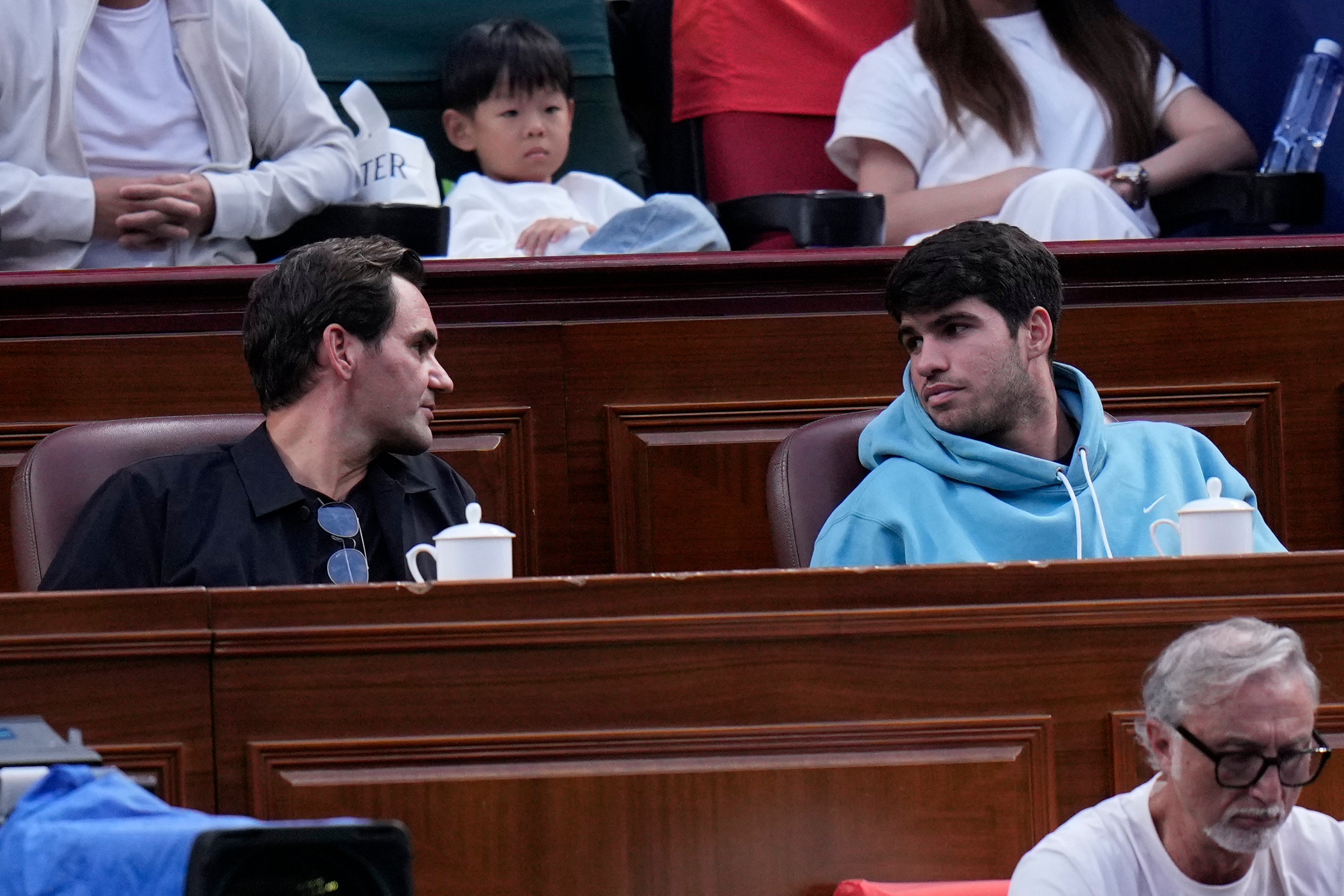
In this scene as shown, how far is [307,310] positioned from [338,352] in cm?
6

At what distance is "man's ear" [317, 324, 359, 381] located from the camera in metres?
2.14

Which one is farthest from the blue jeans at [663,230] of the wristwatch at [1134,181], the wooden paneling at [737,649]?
the wooden paneling at [737,649]

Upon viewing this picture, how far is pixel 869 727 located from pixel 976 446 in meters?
0.67

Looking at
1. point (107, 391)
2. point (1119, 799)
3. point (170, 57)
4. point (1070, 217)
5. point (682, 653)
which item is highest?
point (170, 57)

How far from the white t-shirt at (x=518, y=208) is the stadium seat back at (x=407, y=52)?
136 millimetres

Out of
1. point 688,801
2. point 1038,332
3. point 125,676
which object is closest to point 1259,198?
point 1038,332

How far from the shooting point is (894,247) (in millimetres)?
2533

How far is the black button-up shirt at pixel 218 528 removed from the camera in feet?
6.43

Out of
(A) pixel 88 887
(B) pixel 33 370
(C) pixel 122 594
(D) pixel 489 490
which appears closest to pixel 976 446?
(D) pixel 489 490

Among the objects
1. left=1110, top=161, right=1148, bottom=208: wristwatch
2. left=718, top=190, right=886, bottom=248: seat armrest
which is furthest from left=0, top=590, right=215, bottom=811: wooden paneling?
left=1110, top=161, right=1148, bottom=208: wristwatch

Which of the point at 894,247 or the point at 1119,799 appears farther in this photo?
the point at 894,247

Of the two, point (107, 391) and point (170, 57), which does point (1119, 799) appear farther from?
point (170, 57)

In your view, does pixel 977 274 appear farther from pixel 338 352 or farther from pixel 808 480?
pixel 338 352

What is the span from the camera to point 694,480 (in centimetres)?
249
